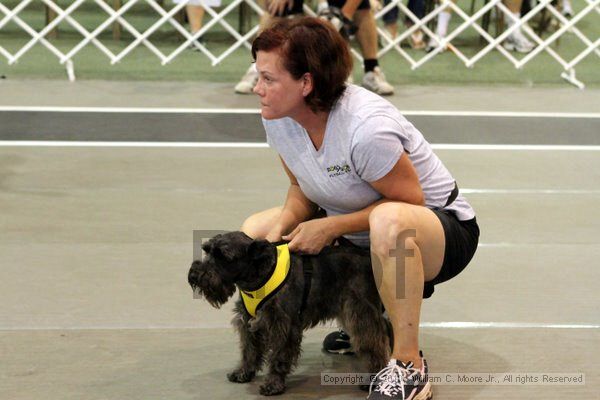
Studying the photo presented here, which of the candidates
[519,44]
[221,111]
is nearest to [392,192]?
[221,111]

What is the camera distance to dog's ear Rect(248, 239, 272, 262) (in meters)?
2.15

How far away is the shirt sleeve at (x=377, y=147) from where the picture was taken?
2164 millimetres

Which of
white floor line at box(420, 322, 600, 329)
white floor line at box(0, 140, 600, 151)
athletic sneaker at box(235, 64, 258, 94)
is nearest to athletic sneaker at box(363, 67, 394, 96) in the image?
athletic sneaker at box(235, 64, 258, 94)

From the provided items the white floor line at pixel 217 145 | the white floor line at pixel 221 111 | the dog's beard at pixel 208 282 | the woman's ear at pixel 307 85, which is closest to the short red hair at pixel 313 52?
the woman's ear at pixel 307 85

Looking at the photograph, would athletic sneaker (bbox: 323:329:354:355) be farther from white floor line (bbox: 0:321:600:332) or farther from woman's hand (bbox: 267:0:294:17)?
woman's hand (bbox: 267:0:294:17)

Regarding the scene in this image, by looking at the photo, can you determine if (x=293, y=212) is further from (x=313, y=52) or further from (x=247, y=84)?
(x=247, y=84)

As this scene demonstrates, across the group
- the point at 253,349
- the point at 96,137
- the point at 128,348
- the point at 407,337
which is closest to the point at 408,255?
the point at 407,337

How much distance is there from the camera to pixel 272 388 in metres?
2.28

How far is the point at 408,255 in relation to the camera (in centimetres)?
221

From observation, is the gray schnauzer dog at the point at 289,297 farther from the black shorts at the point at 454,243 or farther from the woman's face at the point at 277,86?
the woman's face at the point at 277,86

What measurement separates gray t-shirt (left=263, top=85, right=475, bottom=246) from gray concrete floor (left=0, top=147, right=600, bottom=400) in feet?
1.43

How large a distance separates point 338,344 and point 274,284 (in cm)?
44

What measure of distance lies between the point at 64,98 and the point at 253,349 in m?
3.58

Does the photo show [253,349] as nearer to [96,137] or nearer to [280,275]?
[280,275]
